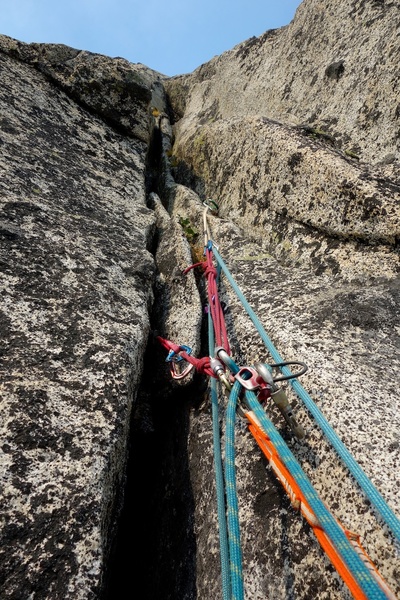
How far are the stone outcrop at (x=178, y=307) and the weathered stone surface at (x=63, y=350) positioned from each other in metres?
0.01

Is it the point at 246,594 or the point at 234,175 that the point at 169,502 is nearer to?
the point at 246,594

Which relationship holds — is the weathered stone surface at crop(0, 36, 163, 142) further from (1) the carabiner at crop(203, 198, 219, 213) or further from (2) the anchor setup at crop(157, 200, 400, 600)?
(2) the anchor setup at crop(157, 200, 400, 600)

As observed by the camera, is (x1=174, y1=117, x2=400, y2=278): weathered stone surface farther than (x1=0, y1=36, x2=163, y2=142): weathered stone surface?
No

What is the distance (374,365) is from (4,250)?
3.48m

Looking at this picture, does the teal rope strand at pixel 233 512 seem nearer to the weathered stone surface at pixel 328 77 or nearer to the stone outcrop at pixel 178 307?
the stone outcrop at pixel 178 307

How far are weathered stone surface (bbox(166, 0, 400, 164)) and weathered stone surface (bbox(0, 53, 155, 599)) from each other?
3.60 m

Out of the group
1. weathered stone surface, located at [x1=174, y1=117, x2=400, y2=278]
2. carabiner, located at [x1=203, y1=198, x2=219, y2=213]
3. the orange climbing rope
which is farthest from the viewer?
carabiner, located at [x1=203, y1=198, x2=219, y2=213]

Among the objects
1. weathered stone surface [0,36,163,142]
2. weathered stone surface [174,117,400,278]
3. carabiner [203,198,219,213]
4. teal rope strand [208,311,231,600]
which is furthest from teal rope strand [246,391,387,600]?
weathered stone surface [0,36,163,142]

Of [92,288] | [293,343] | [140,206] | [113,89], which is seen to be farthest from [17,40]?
[293,343]

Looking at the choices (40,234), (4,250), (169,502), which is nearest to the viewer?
(169,502)

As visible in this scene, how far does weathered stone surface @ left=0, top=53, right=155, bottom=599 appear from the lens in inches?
92.1

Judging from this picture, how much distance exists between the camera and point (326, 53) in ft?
25.3

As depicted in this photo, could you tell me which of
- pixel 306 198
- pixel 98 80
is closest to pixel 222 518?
pixel 306 198

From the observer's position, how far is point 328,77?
24.0ft
